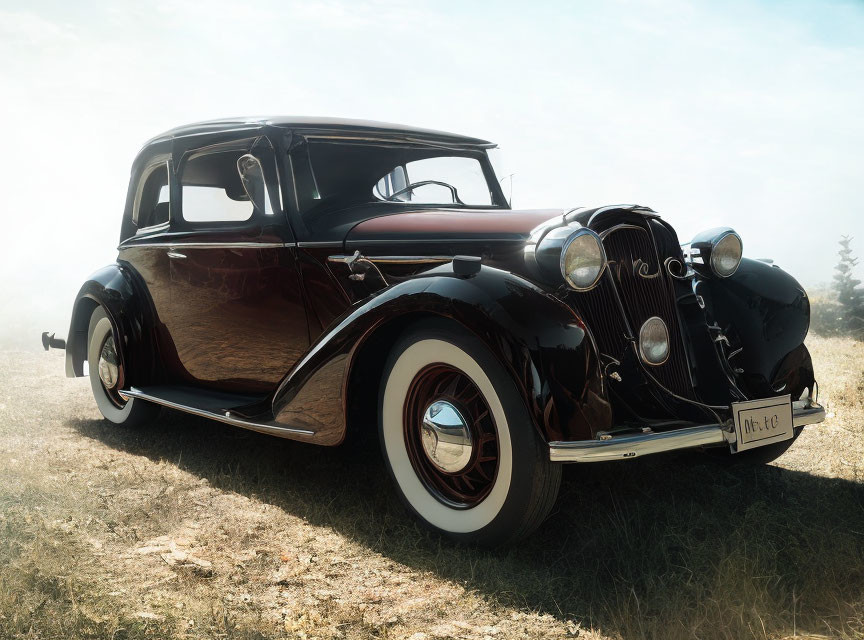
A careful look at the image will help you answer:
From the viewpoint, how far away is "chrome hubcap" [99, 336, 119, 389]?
505 centimetres

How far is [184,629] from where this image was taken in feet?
7.68

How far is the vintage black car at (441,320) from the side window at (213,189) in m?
0.01

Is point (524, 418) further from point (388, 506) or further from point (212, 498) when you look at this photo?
point (212, 498)

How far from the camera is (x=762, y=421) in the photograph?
2967 millimetres

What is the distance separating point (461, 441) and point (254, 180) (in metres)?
1.86

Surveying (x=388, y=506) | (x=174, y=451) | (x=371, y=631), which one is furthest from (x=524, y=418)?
(x=174, y=451)

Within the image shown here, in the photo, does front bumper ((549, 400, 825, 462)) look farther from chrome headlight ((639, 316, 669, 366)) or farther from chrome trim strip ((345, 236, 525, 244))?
chrome trim strip ((345, 236, 525, 244))

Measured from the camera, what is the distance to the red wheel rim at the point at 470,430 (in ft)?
9.23

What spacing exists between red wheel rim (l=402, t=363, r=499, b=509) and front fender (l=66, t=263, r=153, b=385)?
2479mm

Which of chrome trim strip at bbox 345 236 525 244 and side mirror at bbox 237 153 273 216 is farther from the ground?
side mirror at bbox 237 153 273 216

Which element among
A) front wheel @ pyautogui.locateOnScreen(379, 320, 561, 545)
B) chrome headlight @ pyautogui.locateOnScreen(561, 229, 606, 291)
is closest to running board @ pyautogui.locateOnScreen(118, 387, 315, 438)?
front wheel @ pyautogui.locateOnScreen(379, 320, 561, 545)

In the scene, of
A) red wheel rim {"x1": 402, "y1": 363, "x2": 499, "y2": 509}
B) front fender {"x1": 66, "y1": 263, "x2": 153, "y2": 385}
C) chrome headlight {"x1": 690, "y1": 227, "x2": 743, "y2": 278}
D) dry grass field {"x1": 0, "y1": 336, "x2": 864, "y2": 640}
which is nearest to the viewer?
dry grass field {"x1": 0, "y1": 336, "x2": 864, "y2": 640}

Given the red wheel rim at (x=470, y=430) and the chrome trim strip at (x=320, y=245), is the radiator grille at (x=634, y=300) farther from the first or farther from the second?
the chrome trim strip at (x=320, y=245)

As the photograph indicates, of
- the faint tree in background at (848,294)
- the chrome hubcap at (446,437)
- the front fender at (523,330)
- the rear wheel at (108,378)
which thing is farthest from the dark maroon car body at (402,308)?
the faint tree in background at (848,294)
